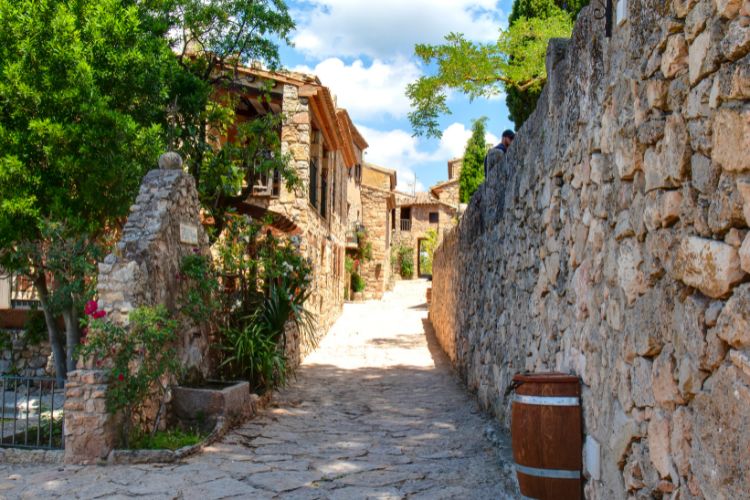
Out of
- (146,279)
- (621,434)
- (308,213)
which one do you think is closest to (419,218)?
(308,213)

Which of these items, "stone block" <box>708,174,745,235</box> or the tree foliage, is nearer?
"stone block" <box>708,174,745,235</box>

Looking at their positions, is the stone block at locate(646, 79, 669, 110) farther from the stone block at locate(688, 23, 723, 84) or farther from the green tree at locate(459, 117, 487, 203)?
the green tree at locate(459, 117, 487, 203)

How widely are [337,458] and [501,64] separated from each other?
378 inches

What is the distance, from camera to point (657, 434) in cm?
214

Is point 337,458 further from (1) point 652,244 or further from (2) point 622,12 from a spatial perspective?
(2) point 622,12

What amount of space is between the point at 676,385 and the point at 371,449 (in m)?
3.60

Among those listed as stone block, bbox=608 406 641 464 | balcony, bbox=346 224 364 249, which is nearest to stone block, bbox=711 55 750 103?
stone block, bbox=608 406 641 464

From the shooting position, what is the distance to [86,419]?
4.71 meters

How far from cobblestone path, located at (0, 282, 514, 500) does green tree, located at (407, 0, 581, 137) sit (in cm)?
665

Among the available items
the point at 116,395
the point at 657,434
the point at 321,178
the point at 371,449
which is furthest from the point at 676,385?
the point at 321,178

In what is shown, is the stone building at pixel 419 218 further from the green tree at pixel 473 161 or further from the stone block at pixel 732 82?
the stone block at pixel 732 82

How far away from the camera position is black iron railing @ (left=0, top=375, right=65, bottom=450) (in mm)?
5062

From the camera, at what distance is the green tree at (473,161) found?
95.8 ft

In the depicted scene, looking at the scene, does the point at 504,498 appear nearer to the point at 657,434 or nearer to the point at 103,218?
the point at 657,434
